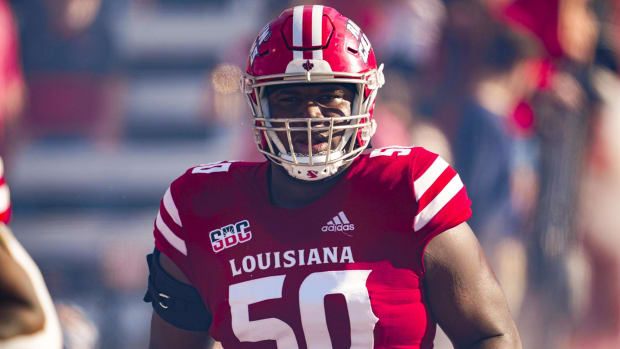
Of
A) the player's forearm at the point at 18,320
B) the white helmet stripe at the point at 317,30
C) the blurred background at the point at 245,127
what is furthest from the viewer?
Result: the blurred background at the point at 245,127

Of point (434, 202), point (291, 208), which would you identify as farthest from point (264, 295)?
point (434, 202)

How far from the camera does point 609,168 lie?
5.32 meters

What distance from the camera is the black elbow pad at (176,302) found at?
9.62 feet

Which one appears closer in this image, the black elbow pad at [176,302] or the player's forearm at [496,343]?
the player's forearm at [496,343]

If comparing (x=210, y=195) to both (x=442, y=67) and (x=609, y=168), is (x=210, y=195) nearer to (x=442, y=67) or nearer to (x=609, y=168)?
(x=609, y=168)

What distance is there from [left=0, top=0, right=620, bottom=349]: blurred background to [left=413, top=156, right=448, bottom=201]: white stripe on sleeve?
2.69 meters

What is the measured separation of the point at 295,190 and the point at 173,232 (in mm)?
361

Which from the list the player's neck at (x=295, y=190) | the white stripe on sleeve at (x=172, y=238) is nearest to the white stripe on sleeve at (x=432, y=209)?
the player's neck at (x=295, y=190)

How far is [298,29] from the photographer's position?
2.88 m

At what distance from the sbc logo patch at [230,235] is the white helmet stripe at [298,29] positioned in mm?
475

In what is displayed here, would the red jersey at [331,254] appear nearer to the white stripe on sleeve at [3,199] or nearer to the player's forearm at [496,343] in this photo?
the player's forearm at [496,343]

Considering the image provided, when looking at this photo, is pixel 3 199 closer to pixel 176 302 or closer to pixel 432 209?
pixel 176 302


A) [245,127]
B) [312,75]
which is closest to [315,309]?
[312,75]

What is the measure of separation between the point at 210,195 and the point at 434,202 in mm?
635
